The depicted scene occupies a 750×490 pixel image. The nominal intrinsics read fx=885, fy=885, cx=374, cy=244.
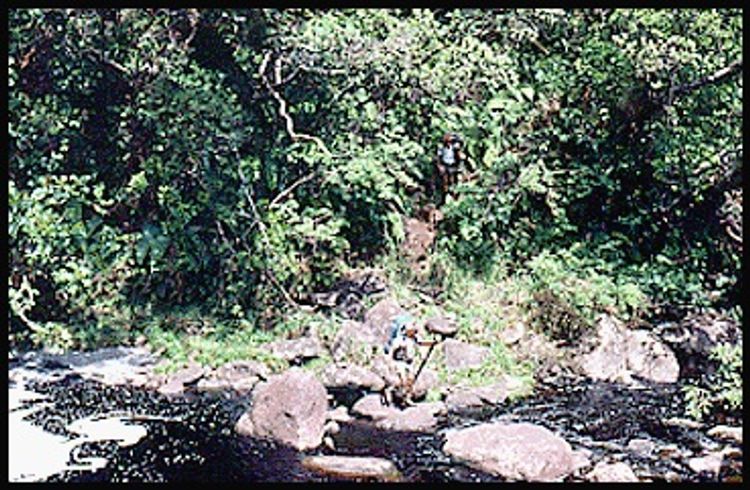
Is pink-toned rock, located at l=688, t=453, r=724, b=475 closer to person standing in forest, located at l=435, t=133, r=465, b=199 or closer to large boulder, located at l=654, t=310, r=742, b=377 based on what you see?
large boulder, located at l=654, t=310, r=742, b=377

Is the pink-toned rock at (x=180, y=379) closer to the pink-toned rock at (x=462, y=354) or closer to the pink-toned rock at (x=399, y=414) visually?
the pink-toned rock at (x=399, y=414)

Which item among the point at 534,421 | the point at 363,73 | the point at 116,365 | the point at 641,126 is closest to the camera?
the point at 534,421

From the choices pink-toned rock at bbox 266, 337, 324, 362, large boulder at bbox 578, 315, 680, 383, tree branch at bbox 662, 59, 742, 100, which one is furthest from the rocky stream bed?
tree branch at bbox 662, 59, 742, 100

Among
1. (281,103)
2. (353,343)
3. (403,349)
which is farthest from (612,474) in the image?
(281,103)

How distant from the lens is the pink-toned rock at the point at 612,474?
6.62m

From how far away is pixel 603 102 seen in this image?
40.7 ft

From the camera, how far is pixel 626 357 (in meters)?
9.86

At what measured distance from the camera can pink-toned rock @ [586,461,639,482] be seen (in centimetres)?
662

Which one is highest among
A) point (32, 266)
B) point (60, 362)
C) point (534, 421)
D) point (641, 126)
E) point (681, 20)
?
point (681, 20)

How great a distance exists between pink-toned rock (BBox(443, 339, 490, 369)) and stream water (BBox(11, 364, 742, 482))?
2.50 ft

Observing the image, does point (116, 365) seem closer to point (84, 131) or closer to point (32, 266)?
point (32, 266)

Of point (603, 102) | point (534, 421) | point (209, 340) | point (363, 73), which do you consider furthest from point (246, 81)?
point (534, 421)

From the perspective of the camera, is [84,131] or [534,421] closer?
[534,421]

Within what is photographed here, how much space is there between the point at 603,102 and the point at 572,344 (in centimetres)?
396
